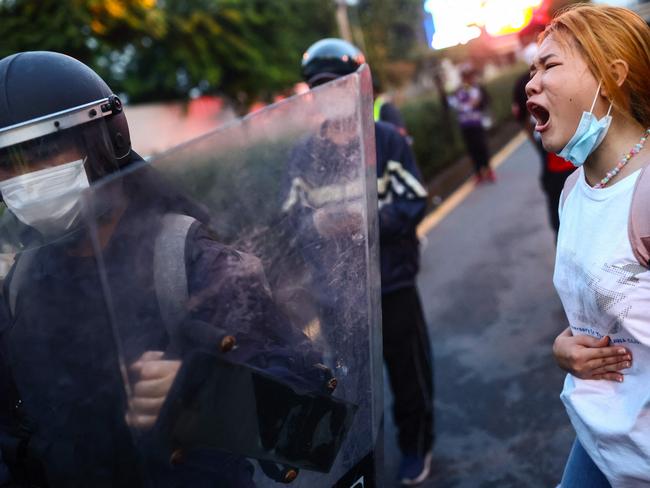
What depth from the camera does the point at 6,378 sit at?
1.33m

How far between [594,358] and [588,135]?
1.67ft

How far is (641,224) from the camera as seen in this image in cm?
138

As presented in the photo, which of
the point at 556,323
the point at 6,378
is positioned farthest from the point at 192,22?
the point at 6,378

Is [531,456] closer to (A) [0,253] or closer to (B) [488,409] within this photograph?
(B) [488,409]

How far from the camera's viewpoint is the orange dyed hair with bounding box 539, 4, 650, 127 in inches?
59.2

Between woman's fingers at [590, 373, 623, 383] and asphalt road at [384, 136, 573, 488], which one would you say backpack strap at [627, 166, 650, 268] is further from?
asphalt road at [384, 136, 573, 488]

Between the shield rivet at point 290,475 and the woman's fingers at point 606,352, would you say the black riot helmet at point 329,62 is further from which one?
the shield rivet at point 290,475

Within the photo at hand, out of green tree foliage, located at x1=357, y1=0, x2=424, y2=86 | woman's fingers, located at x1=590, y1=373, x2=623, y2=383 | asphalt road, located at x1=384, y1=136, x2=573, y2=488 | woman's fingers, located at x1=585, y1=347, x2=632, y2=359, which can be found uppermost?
woman's fingers, located at x1=585, y1=347, x2=632, y2=359

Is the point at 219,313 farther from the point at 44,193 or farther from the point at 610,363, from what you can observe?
the point at 610,363

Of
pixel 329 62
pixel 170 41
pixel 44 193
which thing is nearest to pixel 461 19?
pixel 170 41

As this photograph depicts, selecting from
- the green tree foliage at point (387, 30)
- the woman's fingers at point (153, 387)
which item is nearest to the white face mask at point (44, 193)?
the woman's fingers at point (153, 387)

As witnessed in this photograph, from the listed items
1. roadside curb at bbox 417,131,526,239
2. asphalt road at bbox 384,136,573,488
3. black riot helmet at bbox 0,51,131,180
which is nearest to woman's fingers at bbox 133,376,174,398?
black riot helmet at bbox 0,51,131,180

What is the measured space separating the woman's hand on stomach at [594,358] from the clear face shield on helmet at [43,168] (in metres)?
1.14

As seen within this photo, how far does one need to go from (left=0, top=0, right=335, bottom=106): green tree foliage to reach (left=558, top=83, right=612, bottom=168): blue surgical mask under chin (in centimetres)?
1165
